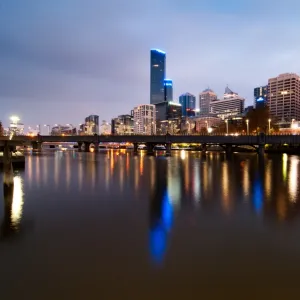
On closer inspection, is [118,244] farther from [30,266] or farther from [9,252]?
[9,252]

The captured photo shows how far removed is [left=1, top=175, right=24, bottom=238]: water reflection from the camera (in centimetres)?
1498

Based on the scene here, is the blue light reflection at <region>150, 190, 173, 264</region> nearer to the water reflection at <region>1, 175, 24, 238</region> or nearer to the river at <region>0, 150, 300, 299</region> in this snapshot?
the river at <region>0, 150, 300, 299</region>

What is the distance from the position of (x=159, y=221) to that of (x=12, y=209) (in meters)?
11.0

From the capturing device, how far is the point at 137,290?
8.80 metres

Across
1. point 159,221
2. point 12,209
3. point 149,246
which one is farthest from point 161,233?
point 12,209

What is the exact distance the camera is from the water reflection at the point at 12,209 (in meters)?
15.0

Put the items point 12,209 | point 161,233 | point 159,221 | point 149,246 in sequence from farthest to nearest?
point 12,209 → point 159,221 → point 161,233 → point 149,246

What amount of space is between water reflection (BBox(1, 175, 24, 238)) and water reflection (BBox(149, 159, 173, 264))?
7.59 meters

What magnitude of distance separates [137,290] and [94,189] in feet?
64.7

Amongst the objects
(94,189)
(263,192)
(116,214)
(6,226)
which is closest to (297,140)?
(263,192)

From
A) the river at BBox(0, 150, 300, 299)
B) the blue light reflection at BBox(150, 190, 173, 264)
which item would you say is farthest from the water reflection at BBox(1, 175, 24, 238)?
the blue light reflection at BBox(150, 190, 173, 264)

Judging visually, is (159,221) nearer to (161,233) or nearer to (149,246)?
(161,233)

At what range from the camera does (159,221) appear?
640 inches

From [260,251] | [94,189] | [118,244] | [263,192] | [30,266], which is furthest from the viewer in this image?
[94,189]
